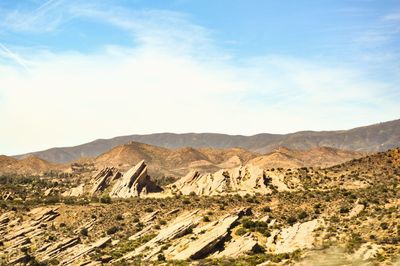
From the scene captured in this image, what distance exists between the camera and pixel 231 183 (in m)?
94.9

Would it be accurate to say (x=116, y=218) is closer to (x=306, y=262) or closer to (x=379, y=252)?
(x=306, y=262)

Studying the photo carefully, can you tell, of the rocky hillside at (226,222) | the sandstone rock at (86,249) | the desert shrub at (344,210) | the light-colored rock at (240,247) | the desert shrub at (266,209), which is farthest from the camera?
the desert shrub at (266,209)

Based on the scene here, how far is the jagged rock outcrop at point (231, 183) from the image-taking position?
90250 millimetres

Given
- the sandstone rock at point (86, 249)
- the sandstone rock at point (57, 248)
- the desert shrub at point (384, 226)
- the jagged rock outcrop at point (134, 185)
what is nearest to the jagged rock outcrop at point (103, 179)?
the jagged rock outcrop at point (134, 185)

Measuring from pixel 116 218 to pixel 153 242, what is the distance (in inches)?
639

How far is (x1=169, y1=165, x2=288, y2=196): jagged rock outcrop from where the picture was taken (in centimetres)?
9025

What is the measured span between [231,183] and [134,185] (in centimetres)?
2145

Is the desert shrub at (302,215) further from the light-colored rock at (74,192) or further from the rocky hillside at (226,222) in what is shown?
the light-colored rock at (74,192)

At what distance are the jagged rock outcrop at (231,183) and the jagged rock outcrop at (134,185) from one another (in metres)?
5.61

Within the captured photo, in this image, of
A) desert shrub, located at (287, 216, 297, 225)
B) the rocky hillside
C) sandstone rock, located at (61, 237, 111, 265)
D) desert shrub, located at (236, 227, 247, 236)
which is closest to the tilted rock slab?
the rocky hillside

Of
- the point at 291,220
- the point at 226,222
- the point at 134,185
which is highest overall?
the point at 134,185

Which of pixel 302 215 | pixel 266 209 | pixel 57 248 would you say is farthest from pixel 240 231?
pixel 57 248

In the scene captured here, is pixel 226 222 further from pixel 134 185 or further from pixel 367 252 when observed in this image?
pixel 134 185

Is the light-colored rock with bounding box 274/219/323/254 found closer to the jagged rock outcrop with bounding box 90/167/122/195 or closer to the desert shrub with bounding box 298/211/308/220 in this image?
the desert shrub with bounding box 298/211/308/220
